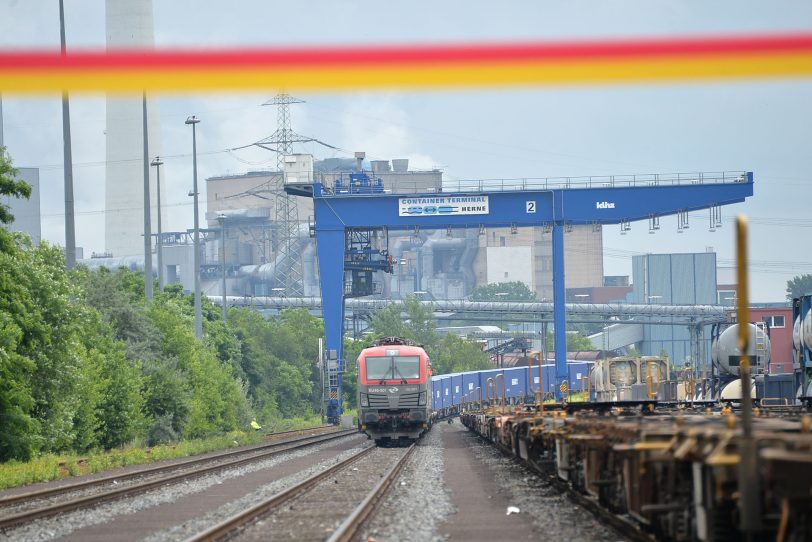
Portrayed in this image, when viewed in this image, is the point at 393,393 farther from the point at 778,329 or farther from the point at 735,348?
the point at 778,329

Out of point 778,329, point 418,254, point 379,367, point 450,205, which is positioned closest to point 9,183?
point 379,367

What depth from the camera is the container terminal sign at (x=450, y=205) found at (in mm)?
46688

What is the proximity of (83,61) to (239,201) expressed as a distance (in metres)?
163

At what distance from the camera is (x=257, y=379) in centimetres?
7344

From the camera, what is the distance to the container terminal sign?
153 ft

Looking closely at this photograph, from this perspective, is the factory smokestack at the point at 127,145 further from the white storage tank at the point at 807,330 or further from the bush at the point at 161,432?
the white storage tank at the point at 807,330

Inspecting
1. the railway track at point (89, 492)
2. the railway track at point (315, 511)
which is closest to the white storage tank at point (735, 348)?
the railway track at point (315, 511)

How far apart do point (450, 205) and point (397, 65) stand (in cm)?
4013

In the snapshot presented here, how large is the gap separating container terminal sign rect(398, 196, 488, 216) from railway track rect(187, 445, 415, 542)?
911 inches

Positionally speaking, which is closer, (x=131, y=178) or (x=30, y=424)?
(x=30, y=424)

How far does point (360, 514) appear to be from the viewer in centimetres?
1534

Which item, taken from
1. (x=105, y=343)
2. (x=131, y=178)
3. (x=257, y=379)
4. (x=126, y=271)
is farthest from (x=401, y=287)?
(x=105, y=343)

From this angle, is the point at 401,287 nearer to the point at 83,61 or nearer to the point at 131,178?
the point at 131,178

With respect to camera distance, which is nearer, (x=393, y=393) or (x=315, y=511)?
(x=315, y=511)
